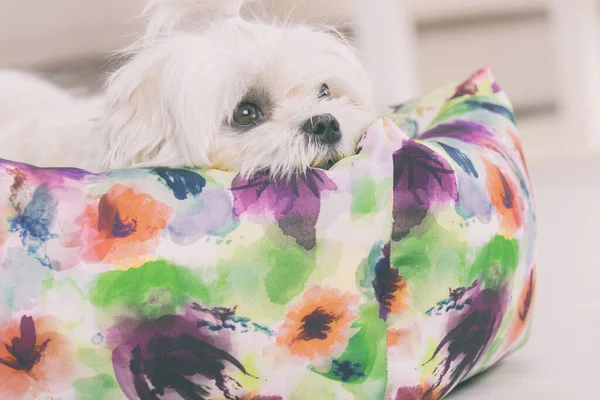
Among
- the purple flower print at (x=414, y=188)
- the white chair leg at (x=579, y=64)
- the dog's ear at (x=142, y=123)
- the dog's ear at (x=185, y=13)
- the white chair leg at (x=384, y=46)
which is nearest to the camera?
the purple flower print at (x=414, y=188)

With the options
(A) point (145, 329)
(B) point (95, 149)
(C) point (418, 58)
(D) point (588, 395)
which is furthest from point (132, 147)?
(C) point (418, 58)

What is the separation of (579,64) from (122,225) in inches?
171

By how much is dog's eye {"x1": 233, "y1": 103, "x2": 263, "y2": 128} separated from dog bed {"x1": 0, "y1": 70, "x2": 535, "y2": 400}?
0.95 feet

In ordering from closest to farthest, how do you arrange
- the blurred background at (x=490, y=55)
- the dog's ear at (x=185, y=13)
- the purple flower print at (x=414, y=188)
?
the purple flower print at (x=414, y=188)
the dog's ear at (x=185, y=13)
the blurred background at (x=490, y=55)

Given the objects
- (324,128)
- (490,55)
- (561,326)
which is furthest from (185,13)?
(490,55)

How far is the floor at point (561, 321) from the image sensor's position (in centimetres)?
119

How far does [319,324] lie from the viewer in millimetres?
1025

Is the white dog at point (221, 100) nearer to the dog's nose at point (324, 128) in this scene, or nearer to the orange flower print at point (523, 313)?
the dog's nose at point (324, 128)

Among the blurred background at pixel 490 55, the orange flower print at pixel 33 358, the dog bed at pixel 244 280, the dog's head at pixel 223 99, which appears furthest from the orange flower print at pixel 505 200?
the blurred background at pixel 490 55

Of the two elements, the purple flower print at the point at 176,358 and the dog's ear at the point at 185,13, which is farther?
the dog's ear at the point at 185,13

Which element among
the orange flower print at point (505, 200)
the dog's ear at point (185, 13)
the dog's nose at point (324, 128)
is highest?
the dog's ear at point (185, 13)

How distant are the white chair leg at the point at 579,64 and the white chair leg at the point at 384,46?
40.6 inches

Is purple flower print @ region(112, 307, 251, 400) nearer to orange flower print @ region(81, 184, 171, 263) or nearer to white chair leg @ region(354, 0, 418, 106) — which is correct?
orange flower print @ region(81, 184, 171, 263)

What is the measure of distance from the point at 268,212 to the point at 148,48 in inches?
20.7
